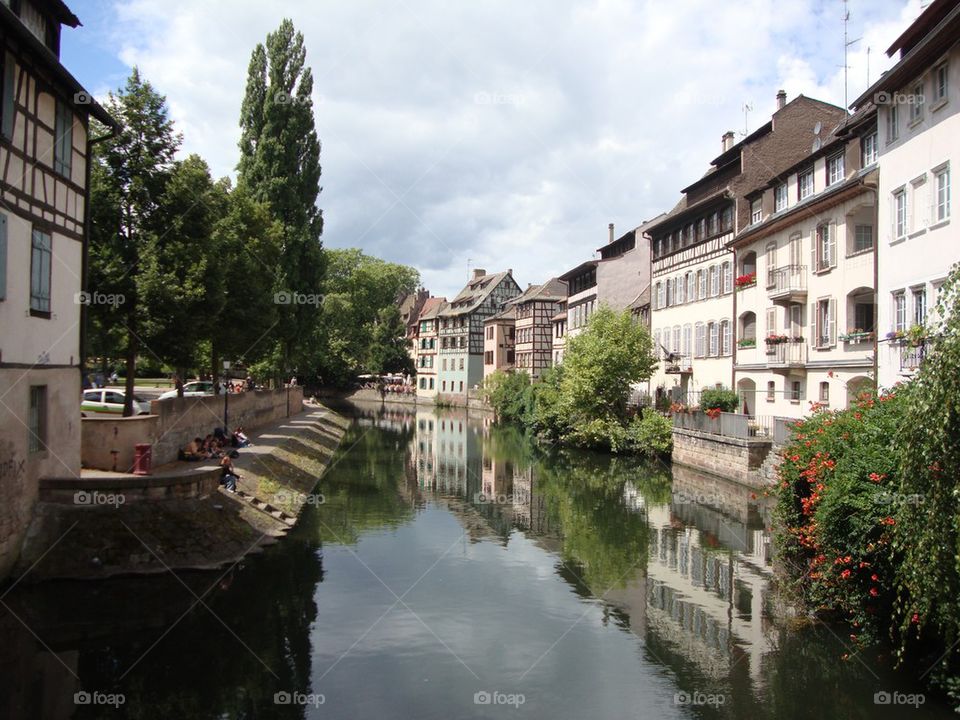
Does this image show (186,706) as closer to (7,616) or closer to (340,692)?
(340,692)

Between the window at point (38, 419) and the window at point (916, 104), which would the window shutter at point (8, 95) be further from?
the window at point (916, 104)

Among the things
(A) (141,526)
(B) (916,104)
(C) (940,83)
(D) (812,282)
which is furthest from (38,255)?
(D) (812,282)

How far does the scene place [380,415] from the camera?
70375 mm

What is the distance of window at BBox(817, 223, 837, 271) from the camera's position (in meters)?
25.6

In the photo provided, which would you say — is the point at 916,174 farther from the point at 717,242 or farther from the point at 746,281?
the point at 717,242

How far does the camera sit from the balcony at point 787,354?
2731 centimetres

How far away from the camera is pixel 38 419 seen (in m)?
14.9

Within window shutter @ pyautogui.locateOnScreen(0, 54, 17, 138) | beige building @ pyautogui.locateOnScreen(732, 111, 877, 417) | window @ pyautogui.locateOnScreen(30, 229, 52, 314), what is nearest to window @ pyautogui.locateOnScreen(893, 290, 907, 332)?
beige building @ pyautogui.locateOnScreen(732, 111, 877, 417)

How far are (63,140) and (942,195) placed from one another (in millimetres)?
19592

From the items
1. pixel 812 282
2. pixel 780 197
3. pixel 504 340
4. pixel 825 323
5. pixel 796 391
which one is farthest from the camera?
pixel 504 340

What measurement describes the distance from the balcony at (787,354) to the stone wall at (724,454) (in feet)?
9.79

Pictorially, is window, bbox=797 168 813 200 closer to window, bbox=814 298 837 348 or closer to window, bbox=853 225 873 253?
window, bbox=853 225 873 253

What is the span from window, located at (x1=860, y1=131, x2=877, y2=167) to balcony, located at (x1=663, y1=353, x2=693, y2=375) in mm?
14801

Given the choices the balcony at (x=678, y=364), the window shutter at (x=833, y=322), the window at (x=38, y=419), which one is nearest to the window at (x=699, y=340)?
the balcony at (x=678, y=364)
